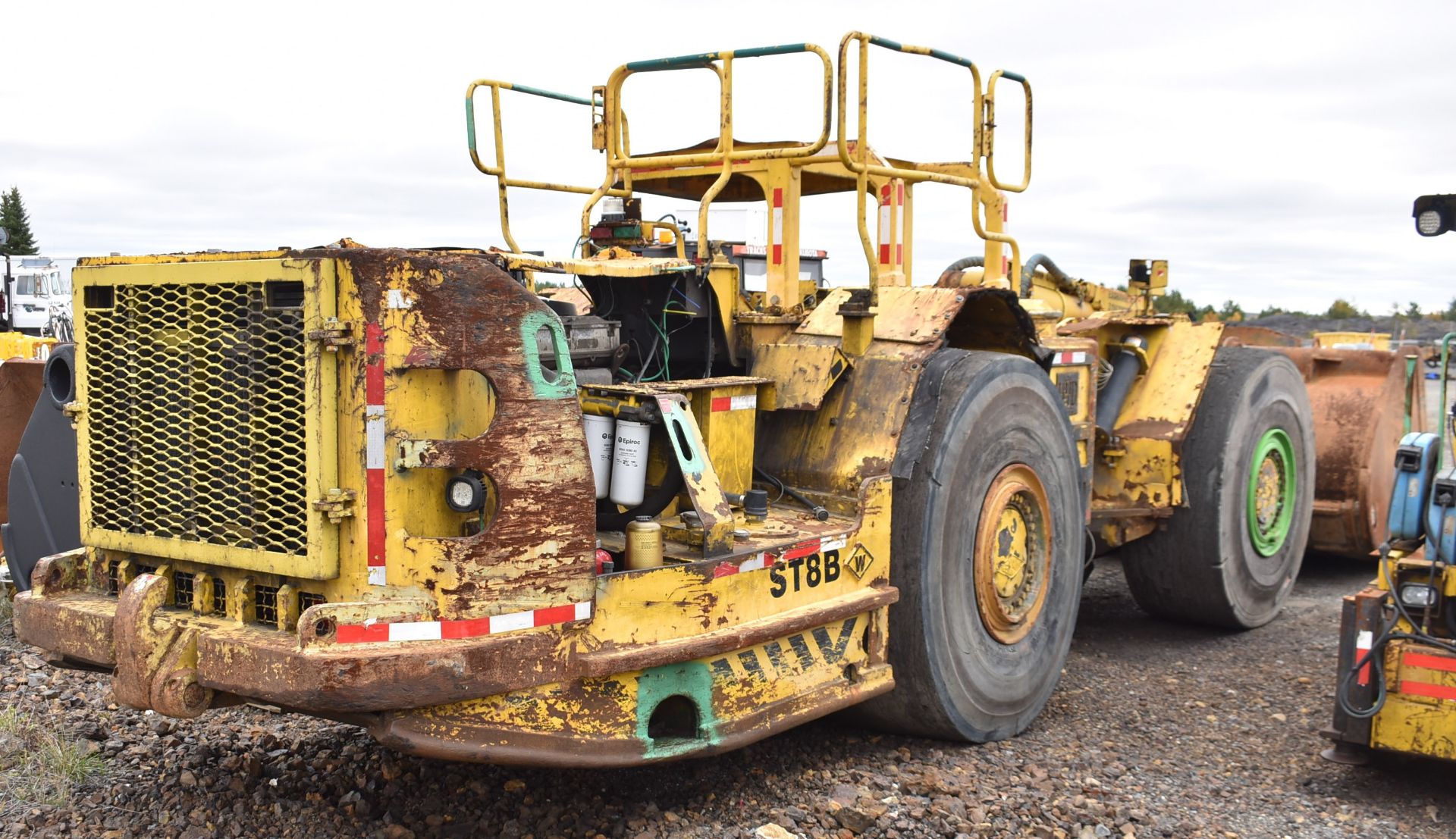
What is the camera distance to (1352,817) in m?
4.45

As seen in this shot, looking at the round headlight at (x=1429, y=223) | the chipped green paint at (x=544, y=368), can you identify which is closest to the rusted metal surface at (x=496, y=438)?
the chipped green paint at (x=544, y=368)

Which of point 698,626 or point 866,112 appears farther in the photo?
point 866,112

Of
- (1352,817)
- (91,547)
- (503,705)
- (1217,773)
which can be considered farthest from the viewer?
(1217,773)

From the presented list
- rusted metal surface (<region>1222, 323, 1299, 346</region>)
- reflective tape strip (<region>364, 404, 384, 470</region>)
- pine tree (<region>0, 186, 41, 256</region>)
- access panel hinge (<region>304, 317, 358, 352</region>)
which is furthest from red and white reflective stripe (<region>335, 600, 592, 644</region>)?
pine tree (<region>0, 186, 41, 256</region>)

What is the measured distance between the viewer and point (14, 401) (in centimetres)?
691

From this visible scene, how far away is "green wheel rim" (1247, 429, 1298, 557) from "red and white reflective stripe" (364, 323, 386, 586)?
511 cm

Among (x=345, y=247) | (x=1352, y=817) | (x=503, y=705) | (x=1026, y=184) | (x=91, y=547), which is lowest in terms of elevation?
(x=1352, y=817)

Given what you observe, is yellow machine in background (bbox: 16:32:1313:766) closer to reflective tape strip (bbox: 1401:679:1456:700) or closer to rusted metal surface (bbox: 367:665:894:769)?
rusted metal surface (bbox: 367:665:894:769)

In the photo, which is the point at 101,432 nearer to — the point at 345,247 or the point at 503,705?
the point at 345,247

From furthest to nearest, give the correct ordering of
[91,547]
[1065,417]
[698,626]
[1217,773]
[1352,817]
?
[1065,417] → [1217,773] → [1352,817] → [91,547] → [698,626]

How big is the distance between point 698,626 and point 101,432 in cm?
189

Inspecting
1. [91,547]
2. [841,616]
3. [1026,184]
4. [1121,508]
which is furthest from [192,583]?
[1121,508]

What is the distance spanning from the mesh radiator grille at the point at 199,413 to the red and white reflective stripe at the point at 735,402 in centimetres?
140

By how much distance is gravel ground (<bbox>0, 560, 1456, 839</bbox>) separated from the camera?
13.1 ft
